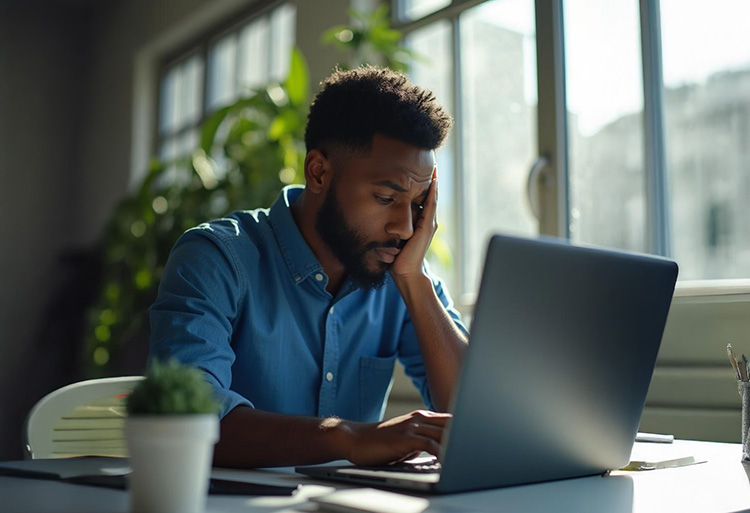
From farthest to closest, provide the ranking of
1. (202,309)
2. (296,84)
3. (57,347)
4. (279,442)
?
(57,347) < (296,84) < (202,309) < (279,442)

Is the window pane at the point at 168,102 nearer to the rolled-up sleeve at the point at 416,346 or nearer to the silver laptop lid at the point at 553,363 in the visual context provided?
the rolled-up sleeve at the point at 416,346

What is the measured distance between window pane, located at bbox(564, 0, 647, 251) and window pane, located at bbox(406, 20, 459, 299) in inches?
23.7

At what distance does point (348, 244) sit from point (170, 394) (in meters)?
A: 0.98

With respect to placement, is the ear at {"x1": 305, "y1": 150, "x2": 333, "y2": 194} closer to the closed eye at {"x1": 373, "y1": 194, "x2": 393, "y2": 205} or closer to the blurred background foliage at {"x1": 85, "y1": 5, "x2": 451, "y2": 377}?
the closed eye at {"x1": 373, "y1": 194, "x2": 393, "y2": 205}

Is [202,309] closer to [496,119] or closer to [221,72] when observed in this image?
[496,119]

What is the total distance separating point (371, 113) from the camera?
1.58m

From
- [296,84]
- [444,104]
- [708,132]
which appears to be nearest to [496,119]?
[444,104]

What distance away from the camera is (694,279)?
8.00ft

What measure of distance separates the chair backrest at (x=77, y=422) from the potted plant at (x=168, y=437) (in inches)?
36.7

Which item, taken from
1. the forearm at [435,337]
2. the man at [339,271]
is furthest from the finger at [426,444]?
the forearm at [435,337]

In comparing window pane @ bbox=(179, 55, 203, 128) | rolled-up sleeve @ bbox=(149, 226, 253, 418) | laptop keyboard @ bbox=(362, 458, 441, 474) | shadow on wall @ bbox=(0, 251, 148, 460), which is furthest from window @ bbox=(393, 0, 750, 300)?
shadow on wall @ bbox=(0, 251, 148, 460)

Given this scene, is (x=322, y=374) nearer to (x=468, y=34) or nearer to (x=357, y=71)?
(x=357, y=71)

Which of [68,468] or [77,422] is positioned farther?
[77,422]

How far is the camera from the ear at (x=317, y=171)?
66.2 inches
